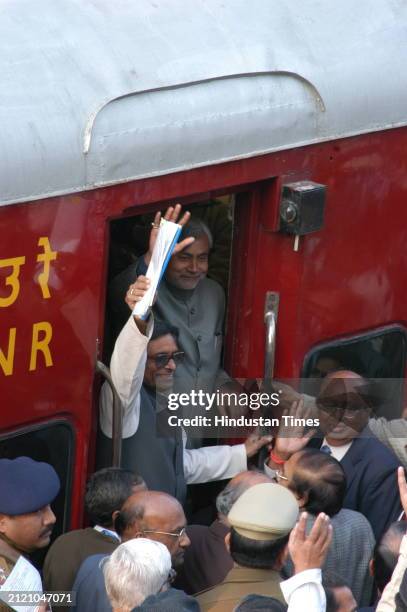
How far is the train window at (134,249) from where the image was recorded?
207 inches

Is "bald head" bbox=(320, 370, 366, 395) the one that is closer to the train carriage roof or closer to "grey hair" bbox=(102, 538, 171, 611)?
the train carriage roof

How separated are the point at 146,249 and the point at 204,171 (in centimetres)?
65

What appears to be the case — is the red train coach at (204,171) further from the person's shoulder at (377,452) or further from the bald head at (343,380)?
the person's shoulder at (377,452)

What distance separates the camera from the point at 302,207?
204 inches

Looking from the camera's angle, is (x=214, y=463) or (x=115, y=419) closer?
(x=115, y=419)

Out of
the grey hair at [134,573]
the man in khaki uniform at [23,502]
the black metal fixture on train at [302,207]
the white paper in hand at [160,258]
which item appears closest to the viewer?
the grey hair at [134,573]

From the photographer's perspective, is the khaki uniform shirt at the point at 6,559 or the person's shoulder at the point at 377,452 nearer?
the khaki uniform shirt at the point at 6,559

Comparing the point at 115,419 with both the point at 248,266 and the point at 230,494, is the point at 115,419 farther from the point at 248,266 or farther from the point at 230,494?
the point at 248,266

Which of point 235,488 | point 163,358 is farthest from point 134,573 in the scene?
point 163,358

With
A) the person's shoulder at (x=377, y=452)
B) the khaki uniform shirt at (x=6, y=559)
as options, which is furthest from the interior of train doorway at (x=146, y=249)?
the khaki uniform shirt at (x=6, y=559)

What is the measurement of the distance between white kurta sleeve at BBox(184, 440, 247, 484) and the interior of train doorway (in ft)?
0.35

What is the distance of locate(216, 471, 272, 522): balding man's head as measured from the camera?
5.00 m

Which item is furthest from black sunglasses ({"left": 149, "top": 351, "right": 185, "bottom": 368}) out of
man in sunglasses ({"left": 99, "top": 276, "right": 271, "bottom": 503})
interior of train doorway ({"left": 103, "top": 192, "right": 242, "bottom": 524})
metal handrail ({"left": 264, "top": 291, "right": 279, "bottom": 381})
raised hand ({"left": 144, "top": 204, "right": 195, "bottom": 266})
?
raised hand ({"left": 144, "top": 204, "right": 195, "bottom": 266})

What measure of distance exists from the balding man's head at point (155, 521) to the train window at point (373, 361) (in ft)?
2.90
